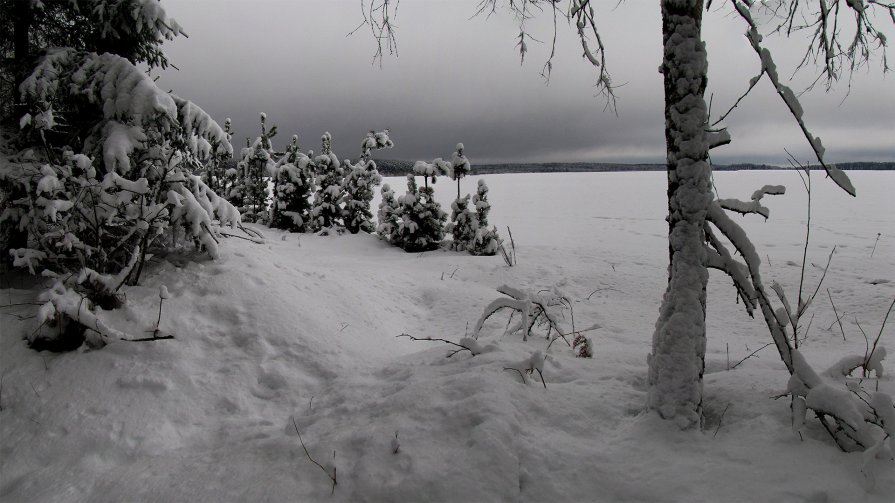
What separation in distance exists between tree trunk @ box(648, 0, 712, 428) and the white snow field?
0.24m

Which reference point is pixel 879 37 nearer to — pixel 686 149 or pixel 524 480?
pixel 686 149

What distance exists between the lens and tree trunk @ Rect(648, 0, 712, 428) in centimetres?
262

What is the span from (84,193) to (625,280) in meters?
8.47

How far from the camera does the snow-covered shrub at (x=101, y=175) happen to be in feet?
14.0

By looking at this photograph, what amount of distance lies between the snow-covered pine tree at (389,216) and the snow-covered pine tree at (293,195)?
155 inches

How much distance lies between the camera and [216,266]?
209 inches

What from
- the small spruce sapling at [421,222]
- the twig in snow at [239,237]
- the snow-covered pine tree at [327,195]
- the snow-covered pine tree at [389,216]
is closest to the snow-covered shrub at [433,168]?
the small spruce sapling at [421,222]

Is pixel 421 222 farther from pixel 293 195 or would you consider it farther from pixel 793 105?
pixel 793 105

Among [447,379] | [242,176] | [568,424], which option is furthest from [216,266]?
[242,176]

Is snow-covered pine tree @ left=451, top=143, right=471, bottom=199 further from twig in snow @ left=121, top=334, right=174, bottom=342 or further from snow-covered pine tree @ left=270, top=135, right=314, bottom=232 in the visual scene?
twig in snow @ left=121, top=334, right=174, bottom=342

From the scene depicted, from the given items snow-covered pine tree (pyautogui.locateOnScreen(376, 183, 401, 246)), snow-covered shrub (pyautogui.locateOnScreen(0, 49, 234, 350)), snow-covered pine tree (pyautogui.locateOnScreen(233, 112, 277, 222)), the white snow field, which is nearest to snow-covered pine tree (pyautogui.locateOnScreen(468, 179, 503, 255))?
snow-covered pine tree (pyautogui.locateOnScreen(376, 183, 401, 246))

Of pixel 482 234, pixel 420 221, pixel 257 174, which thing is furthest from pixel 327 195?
pixel 482 234

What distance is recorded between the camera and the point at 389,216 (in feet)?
47.4

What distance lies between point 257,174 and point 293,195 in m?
4.82
